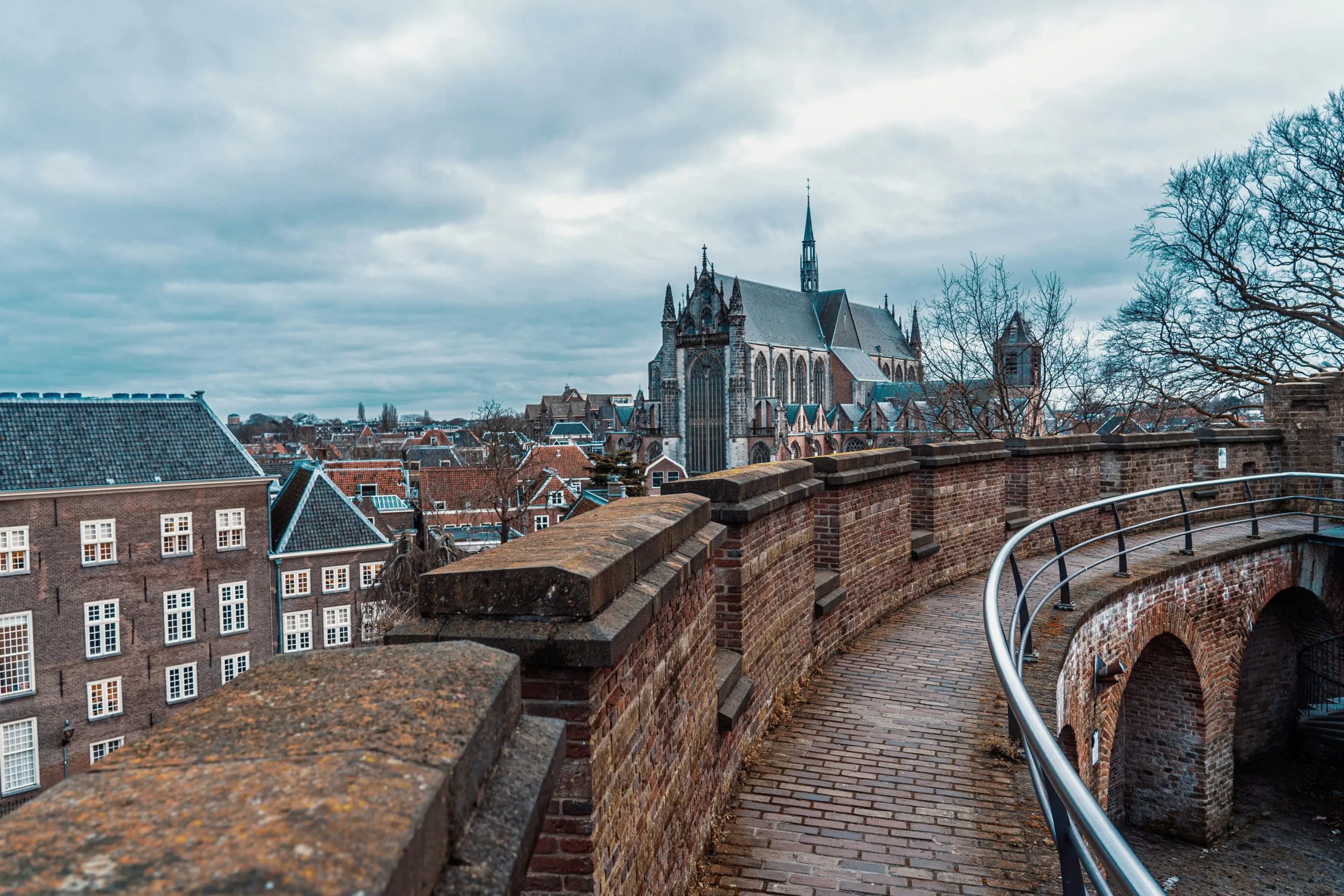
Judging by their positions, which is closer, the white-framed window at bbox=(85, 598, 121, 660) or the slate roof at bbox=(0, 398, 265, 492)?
the slate roof at bbox=(0, 398, 265, 492)

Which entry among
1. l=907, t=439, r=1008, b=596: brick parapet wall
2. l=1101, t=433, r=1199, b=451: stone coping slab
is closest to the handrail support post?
l=907, t=439, r=1008, b=596: brick parapet wall

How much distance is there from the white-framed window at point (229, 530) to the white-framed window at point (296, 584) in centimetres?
153

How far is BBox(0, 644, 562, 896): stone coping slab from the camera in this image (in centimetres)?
102

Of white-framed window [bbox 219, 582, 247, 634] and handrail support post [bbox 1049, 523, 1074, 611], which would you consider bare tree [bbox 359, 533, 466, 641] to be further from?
handrail support post [bbox 1049, 523, 1074, 611]

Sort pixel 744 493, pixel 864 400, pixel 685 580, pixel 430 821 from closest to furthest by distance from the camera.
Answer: pixel 430 821
pixel 685 580
pixel 744 493
pixel 864 400

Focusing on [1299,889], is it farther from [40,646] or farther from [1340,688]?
[40,646]

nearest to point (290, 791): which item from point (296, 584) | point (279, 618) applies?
point (296, 584)

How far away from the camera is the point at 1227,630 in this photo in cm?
1039

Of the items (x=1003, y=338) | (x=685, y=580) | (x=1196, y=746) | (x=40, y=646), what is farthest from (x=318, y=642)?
(x=685, y=580)

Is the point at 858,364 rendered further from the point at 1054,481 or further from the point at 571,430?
the point at 1054,481

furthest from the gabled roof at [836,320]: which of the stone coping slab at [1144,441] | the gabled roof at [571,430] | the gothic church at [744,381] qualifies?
the stone coping slab at [1144,441]

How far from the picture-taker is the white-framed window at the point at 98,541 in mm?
21341

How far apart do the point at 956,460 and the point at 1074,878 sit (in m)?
8.72

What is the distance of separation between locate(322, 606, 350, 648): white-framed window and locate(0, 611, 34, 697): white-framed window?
7209 millimetres
